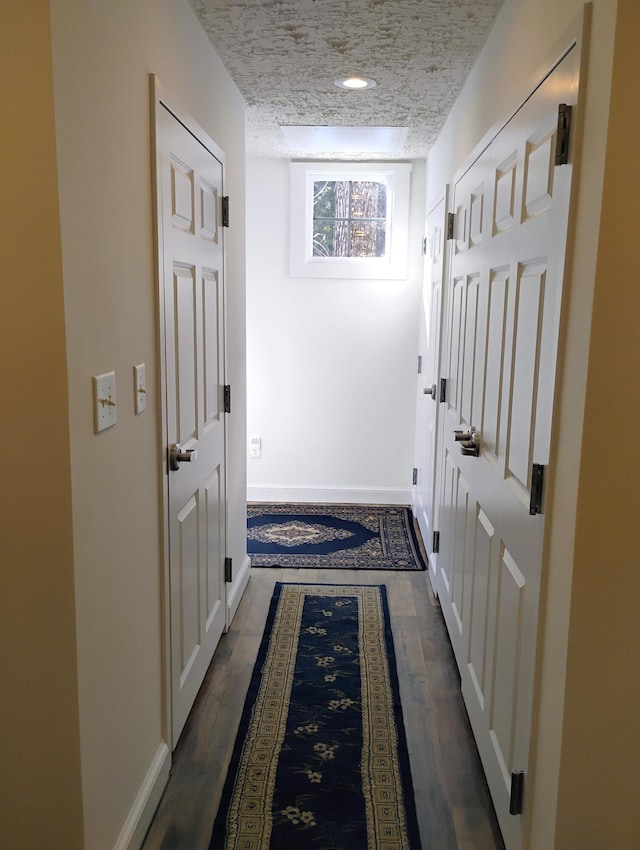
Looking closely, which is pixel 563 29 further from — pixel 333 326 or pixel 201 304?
pixel 333 326

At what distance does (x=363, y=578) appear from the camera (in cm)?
369

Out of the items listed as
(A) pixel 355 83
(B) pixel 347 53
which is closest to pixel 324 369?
(A) pixel 355 83

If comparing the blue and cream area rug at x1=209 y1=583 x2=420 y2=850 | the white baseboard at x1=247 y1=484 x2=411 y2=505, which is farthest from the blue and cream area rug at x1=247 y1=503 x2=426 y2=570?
the blue and cream area rug at x1=209 y1=583 x2=420 y2=850

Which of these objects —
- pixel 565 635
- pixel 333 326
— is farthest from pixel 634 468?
pixel 333 326

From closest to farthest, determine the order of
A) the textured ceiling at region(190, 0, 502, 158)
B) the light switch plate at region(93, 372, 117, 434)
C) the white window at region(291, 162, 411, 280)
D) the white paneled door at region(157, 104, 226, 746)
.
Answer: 1. the light switch plate at region(93, 372, 117, 434)
2. the white paneled door at region(157, 104, 226, 746)
3. the textured ceiling at region(190, 0, 502, 158)
4. the white window at region(291, 162, 411, 280)

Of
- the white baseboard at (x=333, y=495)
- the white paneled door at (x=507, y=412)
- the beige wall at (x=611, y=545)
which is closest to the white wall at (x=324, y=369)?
the white baseboard at (x=333, y=495)

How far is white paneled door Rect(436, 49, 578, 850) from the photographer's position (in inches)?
59.2

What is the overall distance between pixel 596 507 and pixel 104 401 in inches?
39.4

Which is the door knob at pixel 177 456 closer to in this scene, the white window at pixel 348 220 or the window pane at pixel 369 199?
the white window at pixel 348 220

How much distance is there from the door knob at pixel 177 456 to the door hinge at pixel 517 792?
1204mm

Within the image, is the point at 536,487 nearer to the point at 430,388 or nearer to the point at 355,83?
the point at 355,83

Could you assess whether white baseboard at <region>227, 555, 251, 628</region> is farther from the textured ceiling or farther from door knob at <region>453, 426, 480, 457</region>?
the textured ceiling

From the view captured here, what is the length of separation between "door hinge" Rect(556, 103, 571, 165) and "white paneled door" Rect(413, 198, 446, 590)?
6.65ft

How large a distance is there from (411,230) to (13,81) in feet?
12.0
